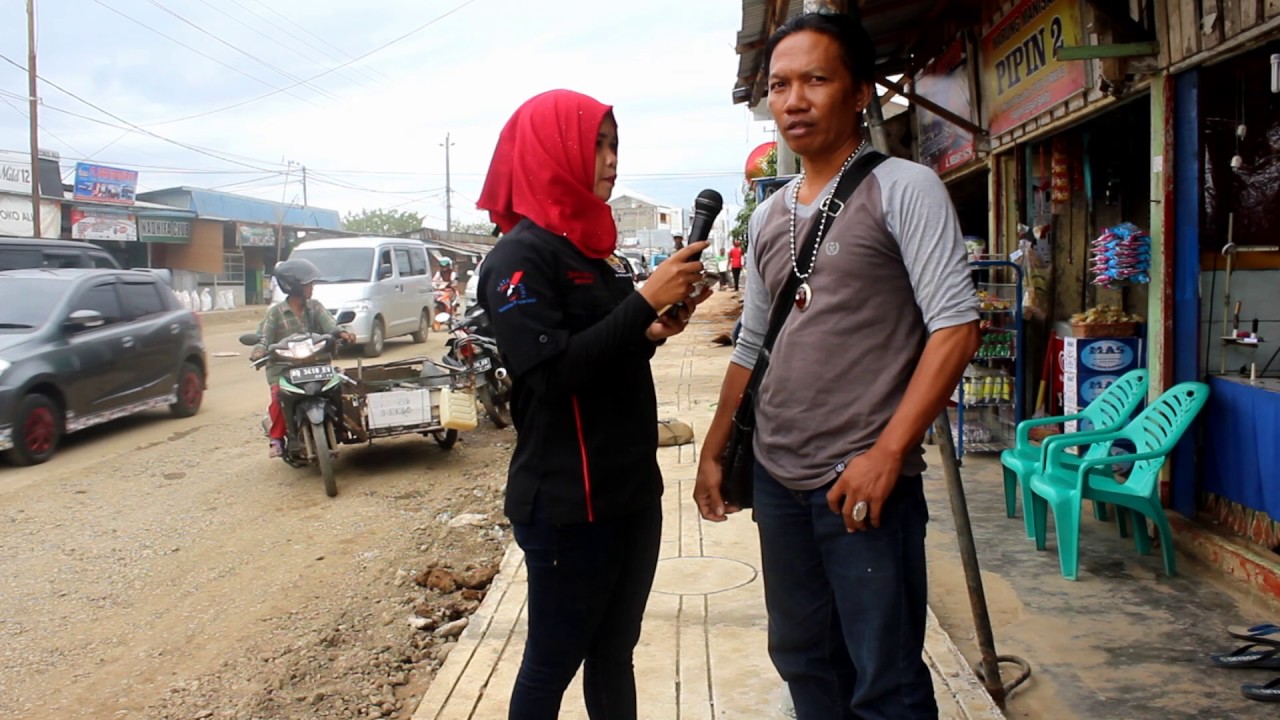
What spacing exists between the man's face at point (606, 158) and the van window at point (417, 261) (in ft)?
49.3

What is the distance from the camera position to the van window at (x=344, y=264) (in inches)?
588

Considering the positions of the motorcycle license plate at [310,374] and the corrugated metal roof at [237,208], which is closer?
the motorcycle license plate at [310,374]

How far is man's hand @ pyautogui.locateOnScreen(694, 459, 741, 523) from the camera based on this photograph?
2.23 metres

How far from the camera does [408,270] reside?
1656cm

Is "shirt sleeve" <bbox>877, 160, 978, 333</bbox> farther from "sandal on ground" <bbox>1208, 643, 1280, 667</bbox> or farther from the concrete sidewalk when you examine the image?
"sandal on ground" <bbox>1208, 643, 1280, 667</bbox>

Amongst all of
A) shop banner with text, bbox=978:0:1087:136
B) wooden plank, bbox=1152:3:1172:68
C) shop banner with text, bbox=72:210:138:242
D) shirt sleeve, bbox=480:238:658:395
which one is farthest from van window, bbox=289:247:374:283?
shirt sleeve, bbox=480:238:658:395

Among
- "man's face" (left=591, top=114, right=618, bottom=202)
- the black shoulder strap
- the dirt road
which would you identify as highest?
"man's face" (left=591, top=114, right=618, bottom=202)

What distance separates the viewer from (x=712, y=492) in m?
2.24

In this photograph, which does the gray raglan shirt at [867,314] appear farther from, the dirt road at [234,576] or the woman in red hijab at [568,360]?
the dirt road at [234,576]

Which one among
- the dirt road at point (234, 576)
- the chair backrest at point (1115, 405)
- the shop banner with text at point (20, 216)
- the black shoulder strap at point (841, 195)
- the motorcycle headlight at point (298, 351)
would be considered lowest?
the dirt road at point (234, 576)

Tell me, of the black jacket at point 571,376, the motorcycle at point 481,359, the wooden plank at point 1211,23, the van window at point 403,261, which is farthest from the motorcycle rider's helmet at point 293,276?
the van window at point 403,261

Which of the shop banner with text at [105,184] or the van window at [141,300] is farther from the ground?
the shop banner with text at [105,184]

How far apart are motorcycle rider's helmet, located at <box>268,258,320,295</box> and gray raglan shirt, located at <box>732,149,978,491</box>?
5794 millimetres

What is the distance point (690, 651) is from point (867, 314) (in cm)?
198
